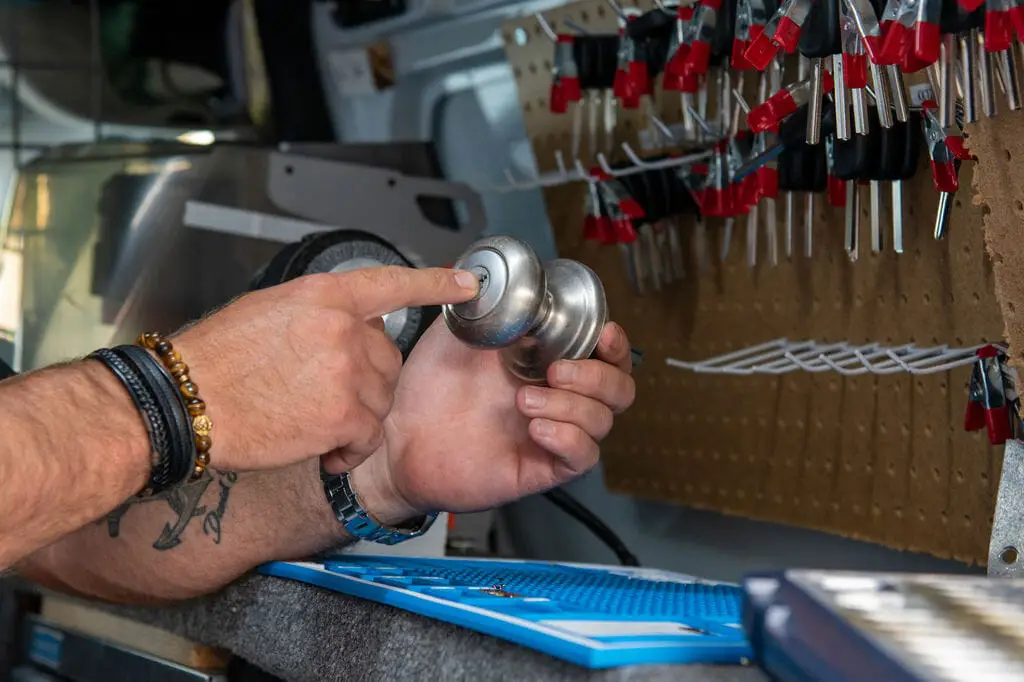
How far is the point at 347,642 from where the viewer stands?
922mm

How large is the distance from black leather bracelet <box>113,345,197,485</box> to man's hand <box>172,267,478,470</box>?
0.7 inches

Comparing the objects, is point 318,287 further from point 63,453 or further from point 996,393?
point 996,393

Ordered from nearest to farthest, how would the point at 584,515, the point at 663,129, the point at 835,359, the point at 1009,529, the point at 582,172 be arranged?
the point at 1009,529, the point at 835,359, the point at 663,129, the point at 582,172, the point at 584,515

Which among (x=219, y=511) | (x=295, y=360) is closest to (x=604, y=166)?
→ (x=219, y=511)

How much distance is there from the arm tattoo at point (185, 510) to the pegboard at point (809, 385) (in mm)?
664

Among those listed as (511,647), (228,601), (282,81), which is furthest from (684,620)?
(282,81)

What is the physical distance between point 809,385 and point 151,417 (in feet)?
2.89

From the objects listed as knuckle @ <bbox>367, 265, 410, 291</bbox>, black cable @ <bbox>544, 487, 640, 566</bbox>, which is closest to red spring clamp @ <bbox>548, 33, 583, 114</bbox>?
black cable @ <bbox>544, 487, 640, 566</bbox>

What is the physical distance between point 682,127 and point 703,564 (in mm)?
665

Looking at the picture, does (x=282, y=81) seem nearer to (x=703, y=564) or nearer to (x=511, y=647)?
(x=703, y=564)

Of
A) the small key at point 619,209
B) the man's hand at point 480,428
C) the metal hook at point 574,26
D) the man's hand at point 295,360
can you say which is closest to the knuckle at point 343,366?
the man's hand at point 295,360

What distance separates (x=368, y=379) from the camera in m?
0.91

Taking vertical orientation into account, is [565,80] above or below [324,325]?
above

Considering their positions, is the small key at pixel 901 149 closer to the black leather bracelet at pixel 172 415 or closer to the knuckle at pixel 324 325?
the knuckle at pixel 324 325
